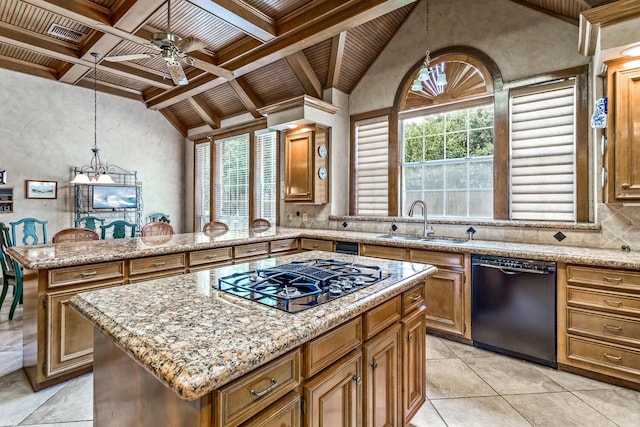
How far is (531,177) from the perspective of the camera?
3.39m

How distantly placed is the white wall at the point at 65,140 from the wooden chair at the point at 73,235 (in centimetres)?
315

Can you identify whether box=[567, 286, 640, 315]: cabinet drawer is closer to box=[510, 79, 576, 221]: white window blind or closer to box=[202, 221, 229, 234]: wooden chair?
box=[510, 79, 576, 221]: white window blind

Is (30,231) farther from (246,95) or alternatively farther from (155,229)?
(246,95)

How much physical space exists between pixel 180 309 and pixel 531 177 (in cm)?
358

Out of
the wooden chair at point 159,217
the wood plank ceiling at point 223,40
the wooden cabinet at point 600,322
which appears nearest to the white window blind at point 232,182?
the wood plank ceiling at point 223,40

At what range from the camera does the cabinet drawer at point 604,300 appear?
2312 mm

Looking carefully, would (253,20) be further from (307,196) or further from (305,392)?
(305,392)

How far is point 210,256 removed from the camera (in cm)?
319

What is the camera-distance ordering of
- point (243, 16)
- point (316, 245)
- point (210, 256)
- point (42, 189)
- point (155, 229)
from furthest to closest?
1. point (42, 189)
2. point (316, 245)
3. point (155, 229)
4. point (243, 16)
5. point (210, 256)

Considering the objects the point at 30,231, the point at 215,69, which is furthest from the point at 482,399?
the point at 30,231

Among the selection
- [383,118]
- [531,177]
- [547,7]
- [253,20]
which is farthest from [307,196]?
[547,7]

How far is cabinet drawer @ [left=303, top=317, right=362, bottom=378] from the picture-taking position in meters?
1.14

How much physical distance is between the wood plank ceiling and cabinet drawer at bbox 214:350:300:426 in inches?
131

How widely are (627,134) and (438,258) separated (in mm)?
1735
